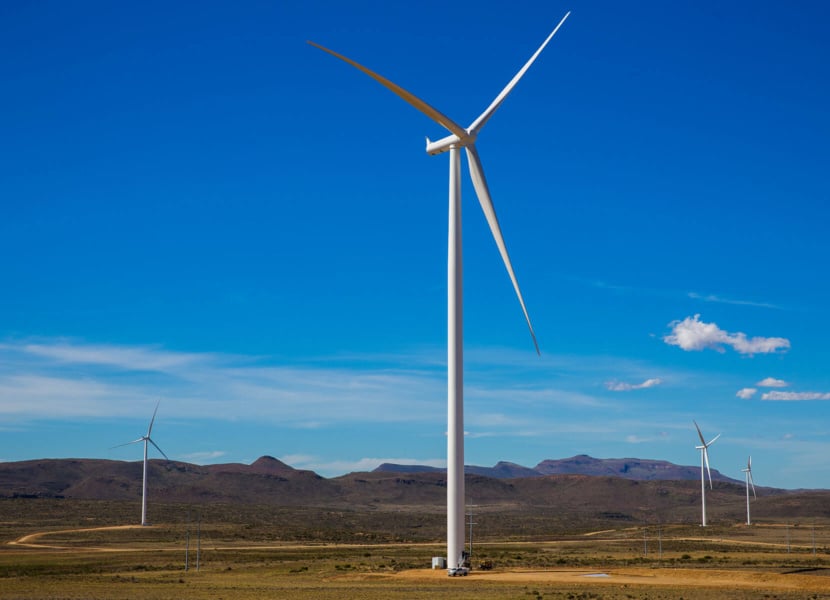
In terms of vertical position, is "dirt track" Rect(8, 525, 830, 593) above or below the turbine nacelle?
below

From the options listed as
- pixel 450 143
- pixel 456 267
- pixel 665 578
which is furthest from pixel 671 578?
pixel 450 143

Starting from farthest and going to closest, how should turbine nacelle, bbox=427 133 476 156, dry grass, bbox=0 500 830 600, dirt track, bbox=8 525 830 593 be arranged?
turbine nacelle, bbox=427 133 476 156, dirt track, bbox=8 525 830 593, dry grass, bbox=0 500 830 600

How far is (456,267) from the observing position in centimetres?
4975

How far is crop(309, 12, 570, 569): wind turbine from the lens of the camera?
158 ft

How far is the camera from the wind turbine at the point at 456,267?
48125 millimetres

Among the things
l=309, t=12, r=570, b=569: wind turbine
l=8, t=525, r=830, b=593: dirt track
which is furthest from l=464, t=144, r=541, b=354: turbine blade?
l=8, t=525, r=830, b=593: dirt track

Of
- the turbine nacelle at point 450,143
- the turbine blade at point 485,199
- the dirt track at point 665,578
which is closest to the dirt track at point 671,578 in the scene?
the dirt track at point 665,578

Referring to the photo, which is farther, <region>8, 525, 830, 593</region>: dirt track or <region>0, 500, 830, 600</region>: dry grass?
<region>8, 525, 830, 593</region>: dirt track

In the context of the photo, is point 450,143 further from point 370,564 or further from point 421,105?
point 370,564

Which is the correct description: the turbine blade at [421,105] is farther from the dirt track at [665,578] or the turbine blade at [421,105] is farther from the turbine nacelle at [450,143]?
the dirt track at [665,578]

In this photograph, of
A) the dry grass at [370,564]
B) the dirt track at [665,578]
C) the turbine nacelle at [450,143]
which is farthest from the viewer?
the turbine nacelle at [450,143]

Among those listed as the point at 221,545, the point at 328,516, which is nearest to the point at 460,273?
the point at 221,545

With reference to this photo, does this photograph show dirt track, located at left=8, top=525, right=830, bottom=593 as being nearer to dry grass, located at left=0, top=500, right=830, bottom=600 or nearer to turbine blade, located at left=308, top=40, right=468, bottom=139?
dry grass, located at left=0, top=500, right=830, bottom=600

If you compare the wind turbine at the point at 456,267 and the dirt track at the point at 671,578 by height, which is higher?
the wind turbine at the point at 456,267
